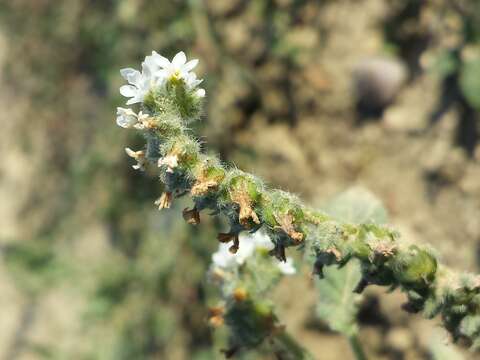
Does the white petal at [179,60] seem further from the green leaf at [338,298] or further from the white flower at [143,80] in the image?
the green leaf at [338,298]

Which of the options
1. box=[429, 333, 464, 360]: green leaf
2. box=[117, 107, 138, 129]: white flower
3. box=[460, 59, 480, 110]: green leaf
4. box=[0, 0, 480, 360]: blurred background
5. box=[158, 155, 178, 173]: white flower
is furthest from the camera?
box=[0, 0, 480, 360]: blurred background

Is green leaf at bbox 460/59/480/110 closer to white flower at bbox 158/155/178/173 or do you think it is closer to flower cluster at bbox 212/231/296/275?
flower cluster at bbox 212/231/296/275

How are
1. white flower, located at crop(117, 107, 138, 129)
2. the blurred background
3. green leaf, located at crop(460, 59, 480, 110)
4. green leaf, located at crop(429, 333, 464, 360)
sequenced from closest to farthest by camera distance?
white flower, located at crop(117, 107, 138, 129), green leaf, located at crop(429, 333, 464, 360), green leaf, located at crop(460, 59, 480, 110), the blurred background

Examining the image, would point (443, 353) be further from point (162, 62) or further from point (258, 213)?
point (162, 62)

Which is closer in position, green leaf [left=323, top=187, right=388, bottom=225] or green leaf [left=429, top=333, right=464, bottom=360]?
green leaf [left=323, top=187, right=388, bottom=225]

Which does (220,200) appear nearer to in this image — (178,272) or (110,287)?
(178,272)

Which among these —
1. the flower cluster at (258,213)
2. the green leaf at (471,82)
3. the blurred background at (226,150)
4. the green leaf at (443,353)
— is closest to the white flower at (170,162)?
the flower cluster at (258,213)

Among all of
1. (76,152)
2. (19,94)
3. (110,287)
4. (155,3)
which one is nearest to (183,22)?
(155,3)

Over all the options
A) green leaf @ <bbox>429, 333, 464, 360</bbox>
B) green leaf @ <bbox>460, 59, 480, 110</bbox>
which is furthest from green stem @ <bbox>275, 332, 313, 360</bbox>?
green leaf @ <bbox>460, 59, 480, 110</bbox>
